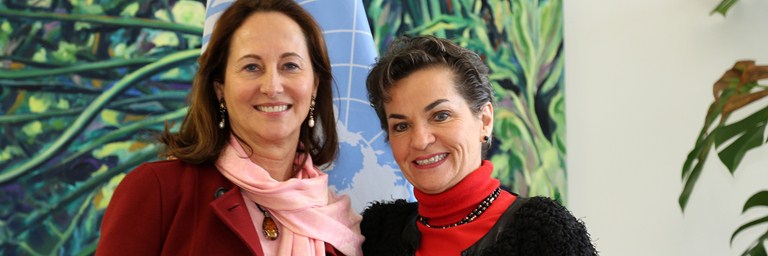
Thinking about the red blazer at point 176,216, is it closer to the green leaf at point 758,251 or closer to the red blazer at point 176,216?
the red blazer at point 176,216

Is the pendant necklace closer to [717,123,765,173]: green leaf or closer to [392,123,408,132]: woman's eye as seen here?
[392,123,408,132]: woman's eye

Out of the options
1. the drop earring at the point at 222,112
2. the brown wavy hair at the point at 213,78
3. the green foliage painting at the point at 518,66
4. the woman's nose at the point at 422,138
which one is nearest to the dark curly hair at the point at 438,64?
the woman's nose at the point at 422,138

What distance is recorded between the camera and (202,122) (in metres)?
1.92

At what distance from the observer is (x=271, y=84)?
185cm

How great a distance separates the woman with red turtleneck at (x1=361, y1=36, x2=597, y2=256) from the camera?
5.87 feet

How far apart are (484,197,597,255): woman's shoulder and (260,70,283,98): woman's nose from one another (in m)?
0.56

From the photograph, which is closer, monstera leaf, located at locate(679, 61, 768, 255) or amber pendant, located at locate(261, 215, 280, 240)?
amber pendant, located at locate(261, 215, 280, 240)

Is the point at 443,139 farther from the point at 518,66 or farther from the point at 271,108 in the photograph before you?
the point at 518,66

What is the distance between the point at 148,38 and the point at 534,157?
1.47 m

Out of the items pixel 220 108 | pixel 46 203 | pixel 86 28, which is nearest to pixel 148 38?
pixel 86 28

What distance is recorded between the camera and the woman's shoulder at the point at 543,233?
163 cm

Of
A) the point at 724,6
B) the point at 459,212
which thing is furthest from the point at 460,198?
the point at 724,6

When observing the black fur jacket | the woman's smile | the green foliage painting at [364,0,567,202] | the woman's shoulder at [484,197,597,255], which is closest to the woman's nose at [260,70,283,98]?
the woman's smile

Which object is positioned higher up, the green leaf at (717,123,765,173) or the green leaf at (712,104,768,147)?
the green leaf at (712,104,768,147)
